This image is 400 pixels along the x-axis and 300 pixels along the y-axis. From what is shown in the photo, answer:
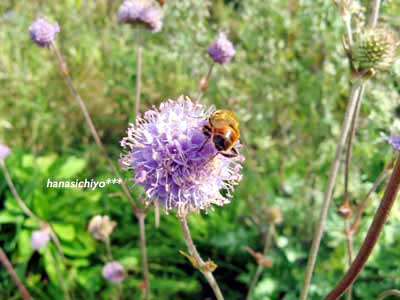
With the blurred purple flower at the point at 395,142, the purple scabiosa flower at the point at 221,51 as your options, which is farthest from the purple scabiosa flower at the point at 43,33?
the blurred purple flower at the point at 395,142

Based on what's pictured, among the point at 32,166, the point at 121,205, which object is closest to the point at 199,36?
the point at 121,205

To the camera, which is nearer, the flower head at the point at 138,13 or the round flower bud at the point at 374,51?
the round flower bud at the point at 374,51

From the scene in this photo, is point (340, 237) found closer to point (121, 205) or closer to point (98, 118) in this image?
point (121, 205)

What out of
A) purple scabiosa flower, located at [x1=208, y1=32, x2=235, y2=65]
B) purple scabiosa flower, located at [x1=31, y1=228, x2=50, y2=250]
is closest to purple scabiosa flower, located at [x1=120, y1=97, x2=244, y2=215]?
purple scabiosa flower, located at [x1=208, y1=32, x2=235, y2=65]

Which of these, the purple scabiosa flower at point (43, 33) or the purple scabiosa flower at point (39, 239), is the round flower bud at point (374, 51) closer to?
the purple scabiosa flower at point (43, 33)

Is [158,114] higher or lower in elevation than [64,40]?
higher
